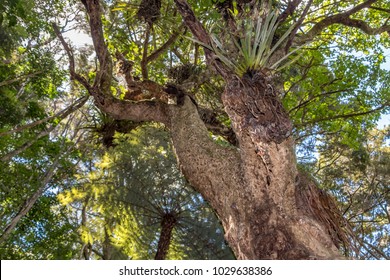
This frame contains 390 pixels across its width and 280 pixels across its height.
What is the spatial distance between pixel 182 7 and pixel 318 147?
11213 mm

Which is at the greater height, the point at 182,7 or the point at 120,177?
the point at 182,7

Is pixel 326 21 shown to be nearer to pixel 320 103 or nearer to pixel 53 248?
pixel 320 103

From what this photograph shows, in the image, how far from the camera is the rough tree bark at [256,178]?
3.01m

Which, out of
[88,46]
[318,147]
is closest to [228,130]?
[88,46]

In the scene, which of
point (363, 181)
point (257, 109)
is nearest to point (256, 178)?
point (257, 109)

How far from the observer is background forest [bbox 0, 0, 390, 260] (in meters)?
5.62

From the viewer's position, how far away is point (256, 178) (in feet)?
10.9

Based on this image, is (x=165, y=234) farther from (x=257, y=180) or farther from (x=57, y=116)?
(x=57, y=116)

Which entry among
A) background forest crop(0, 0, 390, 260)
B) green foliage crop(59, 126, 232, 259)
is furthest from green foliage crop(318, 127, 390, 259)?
green foliage crop(59, 126, 232, 259)

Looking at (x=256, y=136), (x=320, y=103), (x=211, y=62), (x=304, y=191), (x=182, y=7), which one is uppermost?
(x=320, y=103)

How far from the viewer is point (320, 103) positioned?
8.17 metres

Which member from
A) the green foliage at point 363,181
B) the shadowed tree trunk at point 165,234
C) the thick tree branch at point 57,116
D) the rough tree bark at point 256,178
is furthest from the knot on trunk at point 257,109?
the green foliage at point 363,181

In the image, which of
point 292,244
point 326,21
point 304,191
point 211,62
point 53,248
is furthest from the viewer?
point 53,248
